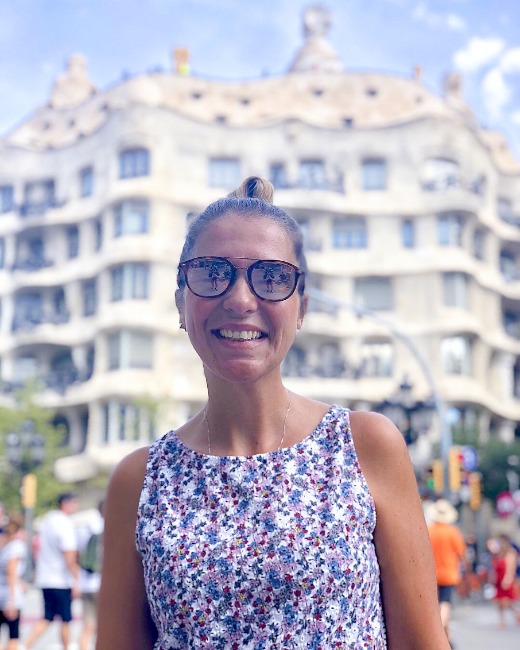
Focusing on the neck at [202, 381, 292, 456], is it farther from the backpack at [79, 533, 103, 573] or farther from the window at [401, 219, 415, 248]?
the window at [401, 219, 415, 248]

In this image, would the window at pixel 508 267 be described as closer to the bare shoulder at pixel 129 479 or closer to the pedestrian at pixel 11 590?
the pedestrian at pixel 11 590

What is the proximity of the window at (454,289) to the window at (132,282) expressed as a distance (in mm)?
14666

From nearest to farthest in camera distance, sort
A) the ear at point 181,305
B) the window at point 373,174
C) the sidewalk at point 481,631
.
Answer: the ear at point 181,305 < the sidewalk at point 481,631 < the window at point 373,174

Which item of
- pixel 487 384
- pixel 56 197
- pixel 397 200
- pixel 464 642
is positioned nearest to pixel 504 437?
pixel 487 384

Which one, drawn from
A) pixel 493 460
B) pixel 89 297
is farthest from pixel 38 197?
pixel 493 460

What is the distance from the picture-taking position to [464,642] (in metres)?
13.3

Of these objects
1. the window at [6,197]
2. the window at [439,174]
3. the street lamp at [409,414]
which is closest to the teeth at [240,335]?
the street lamp at [409,414]

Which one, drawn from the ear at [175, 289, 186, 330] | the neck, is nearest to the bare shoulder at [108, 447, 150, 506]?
the neck

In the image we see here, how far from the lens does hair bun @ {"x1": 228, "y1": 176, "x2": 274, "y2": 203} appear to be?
2.11 metres

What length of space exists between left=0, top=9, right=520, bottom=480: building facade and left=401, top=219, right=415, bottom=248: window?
7 cm

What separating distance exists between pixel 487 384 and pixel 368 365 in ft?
21.3

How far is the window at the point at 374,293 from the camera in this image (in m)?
46.7

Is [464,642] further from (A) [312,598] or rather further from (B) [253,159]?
(B) [253,159]

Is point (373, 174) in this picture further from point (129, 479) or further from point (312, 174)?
point (129, 479)
